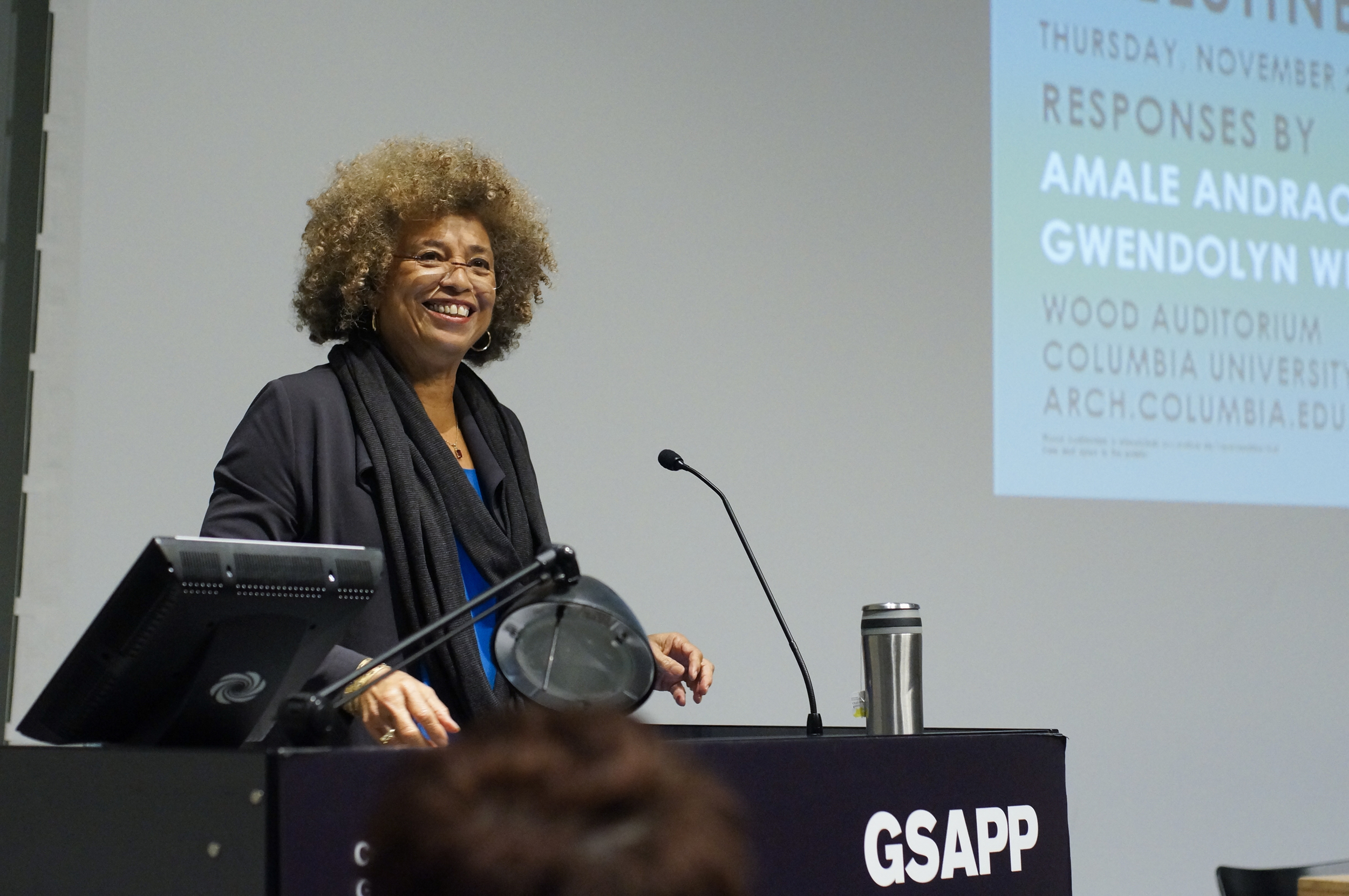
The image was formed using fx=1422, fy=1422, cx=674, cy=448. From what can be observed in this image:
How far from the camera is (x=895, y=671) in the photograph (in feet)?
5.57

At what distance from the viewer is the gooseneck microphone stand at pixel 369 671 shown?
1100mm

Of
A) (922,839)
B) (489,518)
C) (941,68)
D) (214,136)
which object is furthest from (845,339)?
(922,839)

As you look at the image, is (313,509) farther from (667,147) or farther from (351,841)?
(667,147)

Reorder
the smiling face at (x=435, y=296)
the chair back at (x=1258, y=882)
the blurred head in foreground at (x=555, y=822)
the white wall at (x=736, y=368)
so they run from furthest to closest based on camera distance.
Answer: the white wall at (x=736, y=368)
the chair back at (x=1258, y=882)
the smiling face at (x=435, y=296)
the blurred head in foreground at (x=555, y=822)

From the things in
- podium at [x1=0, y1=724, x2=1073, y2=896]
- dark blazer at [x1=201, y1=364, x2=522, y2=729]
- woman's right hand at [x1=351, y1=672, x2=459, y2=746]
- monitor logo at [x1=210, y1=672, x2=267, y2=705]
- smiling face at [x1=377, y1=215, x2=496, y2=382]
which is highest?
smiling face at [x1=377, y1=215, x2=496, y2=382]

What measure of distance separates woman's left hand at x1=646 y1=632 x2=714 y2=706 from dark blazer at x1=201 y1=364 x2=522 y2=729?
33 centimetres

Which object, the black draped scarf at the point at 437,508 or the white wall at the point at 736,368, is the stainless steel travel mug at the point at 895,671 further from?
the white wall at the point at 736,368

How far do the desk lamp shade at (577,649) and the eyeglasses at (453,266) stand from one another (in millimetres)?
775

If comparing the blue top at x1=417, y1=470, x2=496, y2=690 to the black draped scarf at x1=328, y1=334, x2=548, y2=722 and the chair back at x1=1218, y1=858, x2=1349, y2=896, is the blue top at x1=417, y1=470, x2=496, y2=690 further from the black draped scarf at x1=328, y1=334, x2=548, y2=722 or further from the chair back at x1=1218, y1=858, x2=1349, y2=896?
the chair back at x1=1218, y1=858, x2=1349, y2=896

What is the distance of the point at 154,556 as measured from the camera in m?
1.09

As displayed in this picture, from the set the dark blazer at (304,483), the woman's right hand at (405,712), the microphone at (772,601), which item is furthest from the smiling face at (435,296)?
the woman's right hand at (405,712)

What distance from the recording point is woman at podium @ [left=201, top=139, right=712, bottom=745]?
1.68m

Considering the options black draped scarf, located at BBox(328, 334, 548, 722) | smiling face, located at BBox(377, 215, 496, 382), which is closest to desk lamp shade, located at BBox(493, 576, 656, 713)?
black draped scarf, located at BBox(328, 334, 548, 722)

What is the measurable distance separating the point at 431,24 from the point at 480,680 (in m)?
1.87
